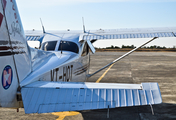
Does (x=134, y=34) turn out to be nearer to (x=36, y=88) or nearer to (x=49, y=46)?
(x=49, y=46)

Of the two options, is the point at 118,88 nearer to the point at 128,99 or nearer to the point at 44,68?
the point at 128,99

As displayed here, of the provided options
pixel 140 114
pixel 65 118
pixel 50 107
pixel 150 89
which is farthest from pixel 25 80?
pixel 140 114

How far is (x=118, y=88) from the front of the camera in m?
3.56

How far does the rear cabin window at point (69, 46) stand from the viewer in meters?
7.07

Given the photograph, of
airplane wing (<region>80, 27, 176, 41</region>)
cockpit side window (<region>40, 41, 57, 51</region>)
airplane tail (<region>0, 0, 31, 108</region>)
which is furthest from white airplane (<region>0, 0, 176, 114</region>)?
airplane wing (<region>80, 27, 176, 41</region>)

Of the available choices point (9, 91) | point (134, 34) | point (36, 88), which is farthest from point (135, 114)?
point (9, 91)

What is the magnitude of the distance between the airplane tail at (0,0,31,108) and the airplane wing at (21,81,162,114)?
248 mm

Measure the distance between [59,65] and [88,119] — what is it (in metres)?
1.82

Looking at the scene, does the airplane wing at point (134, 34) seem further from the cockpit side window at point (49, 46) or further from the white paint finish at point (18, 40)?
the white paint finish at point (18, 40)

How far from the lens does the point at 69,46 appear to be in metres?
7.20

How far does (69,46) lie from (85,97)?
12.9 feet

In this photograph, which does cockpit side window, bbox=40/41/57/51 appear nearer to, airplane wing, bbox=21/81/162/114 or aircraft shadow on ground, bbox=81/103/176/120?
aircraft shadow on ground, bbox=81/103/176/120

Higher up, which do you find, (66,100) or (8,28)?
(8,28)

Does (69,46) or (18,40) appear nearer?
(18,40)
